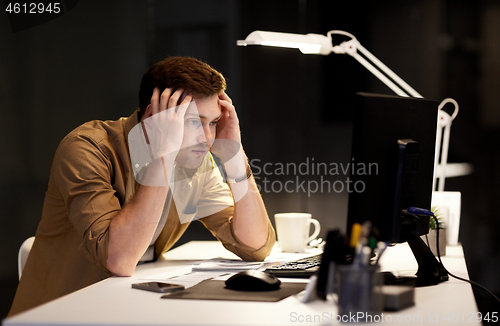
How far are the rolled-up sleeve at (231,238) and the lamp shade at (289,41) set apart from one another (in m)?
0.58

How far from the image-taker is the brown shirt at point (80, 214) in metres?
1.24

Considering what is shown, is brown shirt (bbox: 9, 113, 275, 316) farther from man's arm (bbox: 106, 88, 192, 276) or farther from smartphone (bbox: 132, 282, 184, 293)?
smartphone (bbox: 132, 282, 184, 293)

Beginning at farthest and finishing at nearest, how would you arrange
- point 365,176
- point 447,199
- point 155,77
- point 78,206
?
point 447,199
point 155,77
point 78,206
point 365,176

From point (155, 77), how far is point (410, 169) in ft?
2.70

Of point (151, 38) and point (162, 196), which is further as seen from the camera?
point (151, 38)

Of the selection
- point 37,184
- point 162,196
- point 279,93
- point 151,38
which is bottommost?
point 37,184

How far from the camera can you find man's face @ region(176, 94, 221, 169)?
4.69 ft

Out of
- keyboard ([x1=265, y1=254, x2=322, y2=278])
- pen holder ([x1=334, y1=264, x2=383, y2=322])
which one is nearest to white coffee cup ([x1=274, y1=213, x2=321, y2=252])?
keyboard ([x1=265, y1=254, x2=322, y2=278])

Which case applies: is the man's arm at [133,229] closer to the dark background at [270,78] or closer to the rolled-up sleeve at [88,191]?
the rolled-up sleeve at [88,191]

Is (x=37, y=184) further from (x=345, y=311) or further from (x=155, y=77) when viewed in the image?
(x=345, y=311)

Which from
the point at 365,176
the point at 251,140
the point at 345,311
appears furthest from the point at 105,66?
the point at 345,311

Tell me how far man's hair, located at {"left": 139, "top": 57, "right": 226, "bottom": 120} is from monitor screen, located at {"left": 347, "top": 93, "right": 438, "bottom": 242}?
0.59m

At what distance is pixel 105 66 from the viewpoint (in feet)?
7.07

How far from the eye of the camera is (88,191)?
49.3 inches
